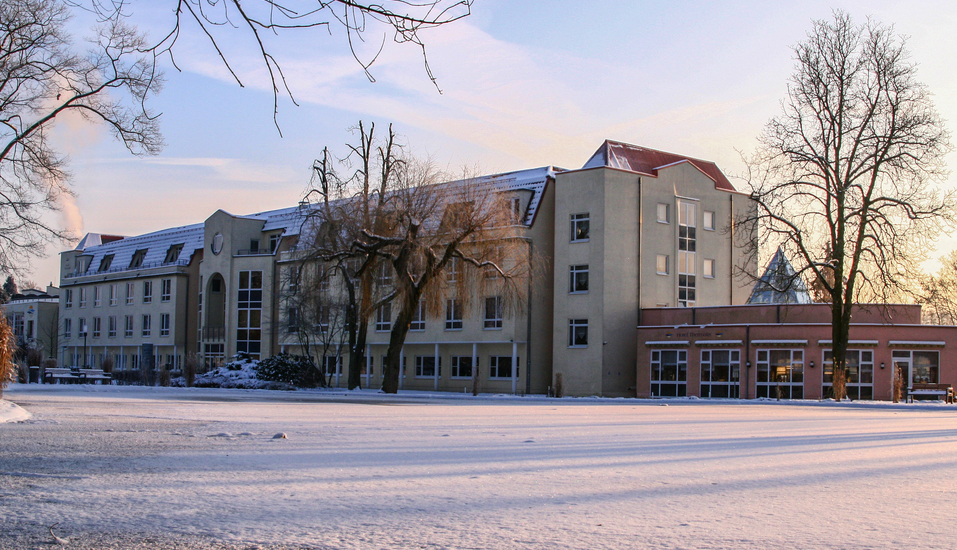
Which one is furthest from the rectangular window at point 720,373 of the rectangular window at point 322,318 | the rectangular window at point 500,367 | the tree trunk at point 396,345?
the rectangular window at point 322,318

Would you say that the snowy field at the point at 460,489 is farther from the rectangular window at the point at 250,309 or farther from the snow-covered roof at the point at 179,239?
the rectangular window at the point at 250,309

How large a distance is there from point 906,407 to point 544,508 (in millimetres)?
28898

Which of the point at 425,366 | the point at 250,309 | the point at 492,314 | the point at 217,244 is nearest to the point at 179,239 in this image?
the point at 217,244

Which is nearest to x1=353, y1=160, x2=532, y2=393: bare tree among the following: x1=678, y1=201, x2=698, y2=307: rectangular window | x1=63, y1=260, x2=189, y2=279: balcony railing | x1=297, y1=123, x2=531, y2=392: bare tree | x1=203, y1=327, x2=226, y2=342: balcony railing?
x1=297, y1=123, x2=531, y2=392: bare tree

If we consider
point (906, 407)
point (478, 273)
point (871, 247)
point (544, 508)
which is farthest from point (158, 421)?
point (871, 247)

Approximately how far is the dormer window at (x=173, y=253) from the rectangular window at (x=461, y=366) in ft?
104

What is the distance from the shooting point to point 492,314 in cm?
5156

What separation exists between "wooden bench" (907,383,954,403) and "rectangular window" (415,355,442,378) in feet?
88.7

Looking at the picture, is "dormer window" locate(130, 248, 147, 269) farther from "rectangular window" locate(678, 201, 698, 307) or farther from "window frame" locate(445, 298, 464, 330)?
"rectangular window" locate(678, 201, 698, 307)

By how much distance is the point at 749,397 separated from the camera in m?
43.2

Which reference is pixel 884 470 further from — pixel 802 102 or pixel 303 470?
pixel 802 102

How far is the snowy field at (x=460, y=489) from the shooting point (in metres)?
6.01

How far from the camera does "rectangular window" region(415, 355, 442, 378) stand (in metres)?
56.2

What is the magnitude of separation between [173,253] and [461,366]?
33455 mm
